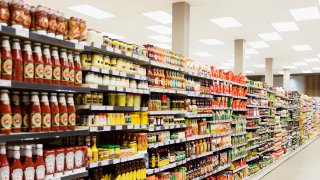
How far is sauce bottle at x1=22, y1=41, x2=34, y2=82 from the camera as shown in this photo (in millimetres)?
2482

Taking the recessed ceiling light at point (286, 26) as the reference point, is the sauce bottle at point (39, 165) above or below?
below

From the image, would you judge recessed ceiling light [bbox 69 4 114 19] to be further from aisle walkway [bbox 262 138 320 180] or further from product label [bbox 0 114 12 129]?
aisle walkway [bbox 262 138 320 180]

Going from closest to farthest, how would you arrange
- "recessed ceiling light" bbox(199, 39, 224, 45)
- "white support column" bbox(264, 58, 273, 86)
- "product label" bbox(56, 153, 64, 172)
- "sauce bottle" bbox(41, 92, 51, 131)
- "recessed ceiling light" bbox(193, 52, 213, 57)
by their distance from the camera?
"sauce bottle" bbox(41, 92, 51, 131) → "product label" bbox(56, 153, 64, 172) → "recessed ceiling light" bbox(199, 39, 224, 45) → "recessed ceiling light" bbox(193, 52, 213, 57) → "white support column" bbox(264, 58, 273, 86)

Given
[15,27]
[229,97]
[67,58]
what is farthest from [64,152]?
[229,97]

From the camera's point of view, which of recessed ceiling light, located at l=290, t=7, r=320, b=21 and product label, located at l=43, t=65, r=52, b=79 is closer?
product label, located at l=43, t=65, r=52, b=79

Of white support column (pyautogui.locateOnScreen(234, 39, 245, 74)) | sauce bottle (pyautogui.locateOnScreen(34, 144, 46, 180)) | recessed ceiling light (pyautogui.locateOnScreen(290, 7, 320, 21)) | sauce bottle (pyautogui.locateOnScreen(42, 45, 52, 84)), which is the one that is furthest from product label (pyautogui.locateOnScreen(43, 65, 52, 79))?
white support column (pyautogui.locateOnScreen(234, 39, 245, 74))

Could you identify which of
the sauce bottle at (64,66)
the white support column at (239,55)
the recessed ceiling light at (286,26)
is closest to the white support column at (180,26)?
the recessed ceiling light at (286,26)

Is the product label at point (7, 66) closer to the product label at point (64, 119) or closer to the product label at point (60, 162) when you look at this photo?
the product label at point (64, 119)

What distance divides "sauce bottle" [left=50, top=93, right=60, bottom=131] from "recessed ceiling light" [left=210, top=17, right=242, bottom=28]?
257 inches

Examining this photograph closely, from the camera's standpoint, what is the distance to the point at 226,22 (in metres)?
8.82

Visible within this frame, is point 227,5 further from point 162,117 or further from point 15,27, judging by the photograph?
point 15,27

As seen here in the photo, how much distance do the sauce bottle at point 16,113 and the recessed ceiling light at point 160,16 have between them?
5844 millimetres

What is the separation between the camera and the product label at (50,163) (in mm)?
2609

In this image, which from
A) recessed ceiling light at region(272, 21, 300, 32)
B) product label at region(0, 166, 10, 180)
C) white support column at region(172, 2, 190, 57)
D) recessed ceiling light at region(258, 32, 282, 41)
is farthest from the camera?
recessed ceiling light at region(258, 32, 282, 41)
